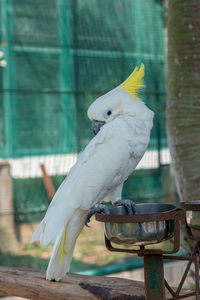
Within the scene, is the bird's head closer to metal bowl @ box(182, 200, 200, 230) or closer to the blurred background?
metal bowl @ box(182, 200, 200, 230)

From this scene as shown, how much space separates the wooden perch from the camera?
6.99 ft

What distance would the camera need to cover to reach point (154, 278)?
5.80ft

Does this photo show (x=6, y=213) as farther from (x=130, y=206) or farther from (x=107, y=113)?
(x=130, y=206)

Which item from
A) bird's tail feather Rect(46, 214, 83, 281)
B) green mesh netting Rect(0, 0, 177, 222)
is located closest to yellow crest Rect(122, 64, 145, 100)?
bird's tail feather Rect(46, 214, 83, 281)

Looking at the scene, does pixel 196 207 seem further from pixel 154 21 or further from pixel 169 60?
pixel 154 21

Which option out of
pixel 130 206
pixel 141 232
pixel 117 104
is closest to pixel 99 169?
pixel 130 206

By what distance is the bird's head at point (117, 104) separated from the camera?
2.05 meters

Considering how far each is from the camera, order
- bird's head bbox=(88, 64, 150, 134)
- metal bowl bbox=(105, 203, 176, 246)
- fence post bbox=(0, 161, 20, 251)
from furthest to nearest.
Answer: fence post bbox=(0, 161, 20, 251), bird's head bbox=(88, 64, 150, 134), metal bowl bbox=(105, 203, 176, 246)

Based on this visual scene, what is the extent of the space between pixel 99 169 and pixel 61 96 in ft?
5.67

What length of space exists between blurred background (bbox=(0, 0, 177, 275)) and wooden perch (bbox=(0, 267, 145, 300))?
1.05 m

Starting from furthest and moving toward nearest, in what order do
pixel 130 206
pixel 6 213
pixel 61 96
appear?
pixel 61 96 < pixel 6 213 < pixel 130 206

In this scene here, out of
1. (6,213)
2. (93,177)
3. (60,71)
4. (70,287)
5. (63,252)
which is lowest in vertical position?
(70,287)

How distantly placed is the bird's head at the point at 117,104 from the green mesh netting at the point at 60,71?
146 cm

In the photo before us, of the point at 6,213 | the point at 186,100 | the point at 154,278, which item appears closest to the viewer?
the point at 154,278
